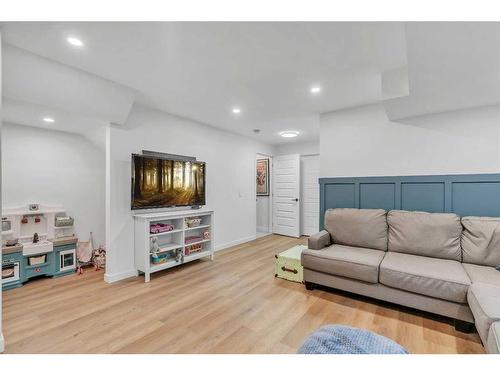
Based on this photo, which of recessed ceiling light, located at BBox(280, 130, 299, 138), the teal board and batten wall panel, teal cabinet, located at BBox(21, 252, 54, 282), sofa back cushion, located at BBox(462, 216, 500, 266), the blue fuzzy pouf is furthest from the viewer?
recessed ceiling light, located at BBox(280, 130, 299, 138)

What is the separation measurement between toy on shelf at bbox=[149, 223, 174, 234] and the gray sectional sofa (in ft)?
6.21

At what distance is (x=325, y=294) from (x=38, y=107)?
3.85 m

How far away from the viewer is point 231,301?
2.47 meters

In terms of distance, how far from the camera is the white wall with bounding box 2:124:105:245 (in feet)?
10.3

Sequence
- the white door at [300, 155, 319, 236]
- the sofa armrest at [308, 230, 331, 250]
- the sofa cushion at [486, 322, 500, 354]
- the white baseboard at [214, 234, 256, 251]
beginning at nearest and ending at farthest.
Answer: the sofa cushion at [486, 322, 500, 354] < the sofa armrest at [308, 230, 331, 250] < the white baseboard at [214, 234, 256, 251] < the white door at [300, 155, 319, 236]

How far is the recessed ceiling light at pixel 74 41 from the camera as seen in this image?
178 cm

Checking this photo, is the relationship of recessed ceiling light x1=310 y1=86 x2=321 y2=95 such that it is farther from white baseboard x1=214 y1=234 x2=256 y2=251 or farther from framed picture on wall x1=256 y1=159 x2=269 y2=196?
framed picture on wall x1=256 y1=159 x2=269 y2=196

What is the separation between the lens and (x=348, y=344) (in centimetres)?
102

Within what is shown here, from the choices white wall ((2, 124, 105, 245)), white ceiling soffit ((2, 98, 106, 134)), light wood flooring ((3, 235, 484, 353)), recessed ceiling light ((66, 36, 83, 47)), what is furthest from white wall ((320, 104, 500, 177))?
white wall ((2, 124, 105, 245))

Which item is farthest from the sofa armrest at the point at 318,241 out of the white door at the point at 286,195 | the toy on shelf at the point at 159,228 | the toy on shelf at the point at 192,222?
the white door at the point at 286,195

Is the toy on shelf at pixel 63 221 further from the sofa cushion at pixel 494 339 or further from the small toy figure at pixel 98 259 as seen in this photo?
the sofa cushion at pixel 494 339

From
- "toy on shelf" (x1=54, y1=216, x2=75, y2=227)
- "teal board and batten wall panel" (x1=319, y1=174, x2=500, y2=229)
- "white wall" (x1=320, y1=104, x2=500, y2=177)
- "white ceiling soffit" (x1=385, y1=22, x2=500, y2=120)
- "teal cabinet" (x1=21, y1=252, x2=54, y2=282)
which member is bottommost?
"teal cabinet" (x1=21, y1=252, x2=54, y2=282)
